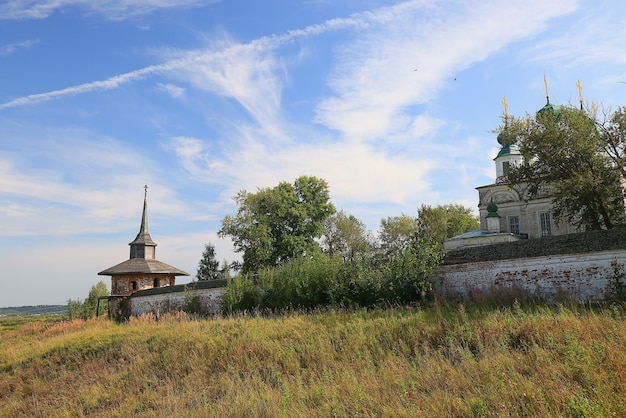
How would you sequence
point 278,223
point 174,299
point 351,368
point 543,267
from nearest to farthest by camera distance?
point 351,368
point 543,267
point 174,299
point 278,223

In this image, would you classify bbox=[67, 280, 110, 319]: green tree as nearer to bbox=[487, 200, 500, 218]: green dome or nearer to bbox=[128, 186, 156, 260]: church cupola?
bbox=[128, 186, 156, 260]: church cupola

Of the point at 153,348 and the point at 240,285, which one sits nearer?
the point at 153,348

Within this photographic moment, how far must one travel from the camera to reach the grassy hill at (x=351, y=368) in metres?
6.55

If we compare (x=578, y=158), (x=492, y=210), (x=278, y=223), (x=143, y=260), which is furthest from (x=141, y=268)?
(x=578, y=158)

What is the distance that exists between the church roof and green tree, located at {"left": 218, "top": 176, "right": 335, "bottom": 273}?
5.85m

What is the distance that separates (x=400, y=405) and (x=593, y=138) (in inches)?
669

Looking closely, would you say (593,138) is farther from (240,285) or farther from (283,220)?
(283,220)

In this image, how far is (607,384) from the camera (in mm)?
6105

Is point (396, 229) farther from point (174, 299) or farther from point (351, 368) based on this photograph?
point (351, 368)

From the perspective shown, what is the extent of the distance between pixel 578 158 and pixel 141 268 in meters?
27.6

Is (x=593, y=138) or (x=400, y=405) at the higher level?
(x=593, y=138)

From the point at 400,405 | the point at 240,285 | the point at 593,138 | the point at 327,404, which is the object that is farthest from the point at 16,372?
the point at 593,138

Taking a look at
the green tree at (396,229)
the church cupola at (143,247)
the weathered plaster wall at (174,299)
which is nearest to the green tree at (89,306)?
the church cupola at (143,247)

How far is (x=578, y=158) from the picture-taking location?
19.8 metres
